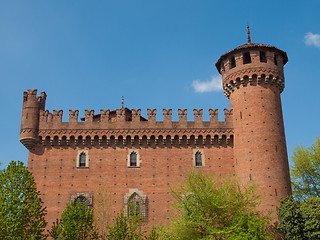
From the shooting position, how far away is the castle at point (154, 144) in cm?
2911

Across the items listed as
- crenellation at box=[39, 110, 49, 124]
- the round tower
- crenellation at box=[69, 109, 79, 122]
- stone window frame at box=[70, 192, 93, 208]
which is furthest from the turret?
the round tower

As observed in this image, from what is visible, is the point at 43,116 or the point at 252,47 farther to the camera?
the point at 43,116

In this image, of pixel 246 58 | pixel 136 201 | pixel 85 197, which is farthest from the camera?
pixel 246 58

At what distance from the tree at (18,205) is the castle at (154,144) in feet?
18.4

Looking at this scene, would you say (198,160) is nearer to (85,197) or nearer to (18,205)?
(85,197)

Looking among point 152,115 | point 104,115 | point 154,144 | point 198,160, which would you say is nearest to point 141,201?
point 154,144

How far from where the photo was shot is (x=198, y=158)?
30.6m

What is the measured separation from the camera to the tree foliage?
2478cm

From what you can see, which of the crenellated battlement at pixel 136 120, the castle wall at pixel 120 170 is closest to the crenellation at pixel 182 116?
the crenellated battlement at pixel 136 120

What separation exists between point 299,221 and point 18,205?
19525mm

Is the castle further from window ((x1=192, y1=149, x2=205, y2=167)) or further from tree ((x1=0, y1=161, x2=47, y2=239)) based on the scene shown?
tree ((x1=0, y1=161, x2=47, y2=239))

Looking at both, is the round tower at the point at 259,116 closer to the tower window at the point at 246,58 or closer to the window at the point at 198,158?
the tower window at the point at 246,58

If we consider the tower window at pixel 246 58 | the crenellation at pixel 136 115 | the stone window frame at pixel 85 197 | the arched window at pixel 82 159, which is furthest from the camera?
the tower window at pixel 246 58

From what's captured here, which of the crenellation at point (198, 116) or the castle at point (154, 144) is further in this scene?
the crenellation at point (198, 116)
